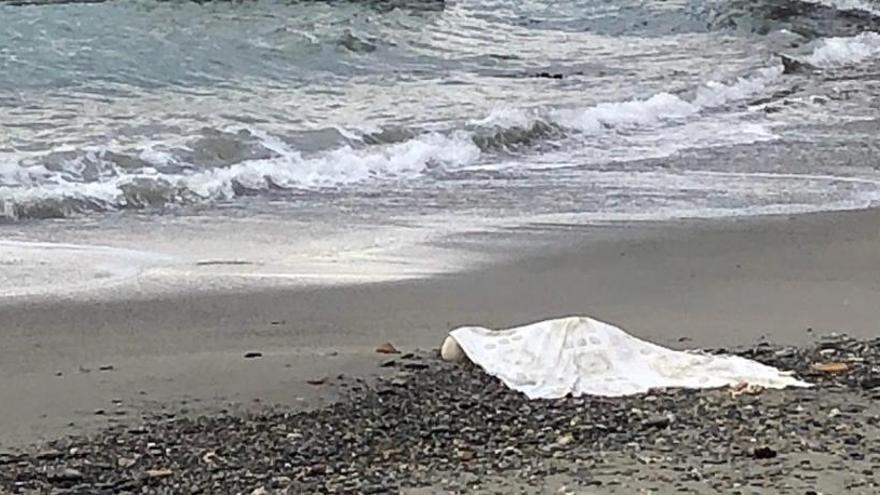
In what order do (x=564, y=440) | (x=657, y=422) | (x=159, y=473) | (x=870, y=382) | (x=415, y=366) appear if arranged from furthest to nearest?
(x=415, y=366)
(x=870, y=382)
(x=657, y=422)
(x=564, y=440)
(x=159, y=473)

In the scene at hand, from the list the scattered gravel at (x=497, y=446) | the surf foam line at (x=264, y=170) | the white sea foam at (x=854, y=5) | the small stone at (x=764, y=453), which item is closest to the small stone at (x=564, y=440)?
the scattered gravel at (x=497, y=446)

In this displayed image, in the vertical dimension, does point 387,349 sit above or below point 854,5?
above

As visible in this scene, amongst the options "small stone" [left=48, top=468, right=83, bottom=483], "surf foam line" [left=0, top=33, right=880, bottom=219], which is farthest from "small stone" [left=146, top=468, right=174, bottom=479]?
"surf foam line" [left=0, top=33, right=880, bottom=219]

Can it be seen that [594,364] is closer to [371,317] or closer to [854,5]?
[371,317]

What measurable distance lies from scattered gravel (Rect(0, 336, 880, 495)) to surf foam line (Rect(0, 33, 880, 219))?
17.0 feet

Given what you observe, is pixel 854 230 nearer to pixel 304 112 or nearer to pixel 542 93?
pixel 304 112

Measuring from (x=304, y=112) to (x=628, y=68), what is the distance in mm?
7119

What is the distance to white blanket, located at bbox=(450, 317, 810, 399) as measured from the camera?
16.6 feet

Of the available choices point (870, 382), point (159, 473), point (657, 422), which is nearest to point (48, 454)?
point (159, 473)

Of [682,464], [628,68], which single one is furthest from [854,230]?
[628,68]

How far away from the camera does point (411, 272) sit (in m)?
7.48

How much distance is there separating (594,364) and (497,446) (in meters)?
0.94

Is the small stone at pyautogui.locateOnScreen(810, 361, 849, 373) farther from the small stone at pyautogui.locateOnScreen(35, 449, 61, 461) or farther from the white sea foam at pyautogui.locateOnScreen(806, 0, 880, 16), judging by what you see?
the white sea foam at pyautogui.locateOnScreen(806, 0, 880, 16)

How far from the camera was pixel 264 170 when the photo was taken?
36.9 feet
